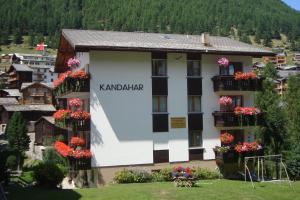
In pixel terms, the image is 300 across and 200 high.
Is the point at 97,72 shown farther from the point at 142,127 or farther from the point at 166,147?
the point at 166,147

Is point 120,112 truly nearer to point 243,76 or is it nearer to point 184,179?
point 184,179

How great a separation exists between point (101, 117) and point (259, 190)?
1068 centimetres

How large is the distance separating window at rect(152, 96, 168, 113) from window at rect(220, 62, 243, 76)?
193 inches

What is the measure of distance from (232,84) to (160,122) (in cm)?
572

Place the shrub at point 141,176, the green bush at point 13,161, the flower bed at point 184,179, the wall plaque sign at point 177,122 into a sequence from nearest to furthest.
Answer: the flower bed at point 184,179 → the shrub at point 141,176 → the wall plaque sign at point 177,122 → the green bush at point 13,161

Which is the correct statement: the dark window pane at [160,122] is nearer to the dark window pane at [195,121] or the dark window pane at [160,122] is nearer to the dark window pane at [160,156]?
the dark window pane at [160,156]

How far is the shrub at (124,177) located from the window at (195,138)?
5.17m

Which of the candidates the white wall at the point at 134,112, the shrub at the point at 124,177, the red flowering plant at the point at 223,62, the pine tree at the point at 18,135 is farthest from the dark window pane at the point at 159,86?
the pine tree at the point at 18,135

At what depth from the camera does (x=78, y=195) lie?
22609 mm

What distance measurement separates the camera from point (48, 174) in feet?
84.2

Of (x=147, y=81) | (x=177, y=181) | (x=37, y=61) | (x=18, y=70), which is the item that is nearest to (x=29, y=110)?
(x=18, y=70)

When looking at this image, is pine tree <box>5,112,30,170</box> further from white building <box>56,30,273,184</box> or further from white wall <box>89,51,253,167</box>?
white wall <box>89,51,253,167</box>

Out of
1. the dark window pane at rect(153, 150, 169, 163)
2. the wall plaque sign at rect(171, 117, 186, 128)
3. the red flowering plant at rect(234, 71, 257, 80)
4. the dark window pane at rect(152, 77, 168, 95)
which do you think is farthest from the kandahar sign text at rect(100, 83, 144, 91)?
the red flowering plant at rect(234, 71, 257, 80)

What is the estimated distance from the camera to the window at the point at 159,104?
3200 centimetres
